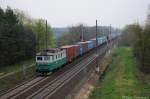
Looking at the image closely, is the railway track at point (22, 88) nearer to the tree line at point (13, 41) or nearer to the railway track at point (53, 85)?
Result: the railway track at point (53, 85)

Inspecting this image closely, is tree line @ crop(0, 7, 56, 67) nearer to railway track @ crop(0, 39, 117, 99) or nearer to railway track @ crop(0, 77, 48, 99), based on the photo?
railway track @ crop(0, 39, 117, 99)

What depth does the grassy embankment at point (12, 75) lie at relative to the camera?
109 feet

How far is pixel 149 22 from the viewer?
45906 mm

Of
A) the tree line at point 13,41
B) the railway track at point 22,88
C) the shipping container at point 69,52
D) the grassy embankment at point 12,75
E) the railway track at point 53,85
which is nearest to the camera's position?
the railway track at point 53,85

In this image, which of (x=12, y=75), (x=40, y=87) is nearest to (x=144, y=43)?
(x=12, y=75)

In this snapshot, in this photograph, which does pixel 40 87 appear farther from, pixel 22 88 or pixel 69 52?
pixel 69 52

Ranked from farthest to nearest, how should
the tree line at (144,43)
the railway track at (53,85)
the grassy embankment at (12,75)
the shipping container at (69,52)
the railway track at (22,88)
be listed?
the shipping container at (69,52) → the tree line at (144,43) → the grassy embankment at (12,75) → the railway track at (22,88) → the railway track at (53,85)

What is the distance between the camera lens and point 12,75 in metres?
35.8

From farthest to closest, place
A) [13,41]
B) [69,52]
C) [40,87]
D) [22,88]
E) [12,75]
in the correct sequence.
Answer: [69,52] → [13,41] → [12,75] → [40,87] → [22,88]

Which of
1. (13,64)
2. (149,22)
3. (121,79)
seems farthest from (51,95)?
(149,22)

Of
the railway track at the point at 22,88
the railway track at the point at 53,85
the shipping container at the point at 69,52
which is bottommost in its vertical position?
the railway track at the point at 22,88

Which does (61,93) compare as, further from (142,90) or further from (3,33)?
(3,33)

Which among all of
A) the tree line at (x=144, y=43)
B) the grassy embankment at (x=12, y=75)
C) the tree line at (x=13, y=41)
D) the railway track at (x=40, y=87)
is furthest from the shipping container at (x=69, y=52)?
the tree line at (x=144, y=43)

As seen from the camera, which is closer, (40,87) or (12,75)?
(40,87)
